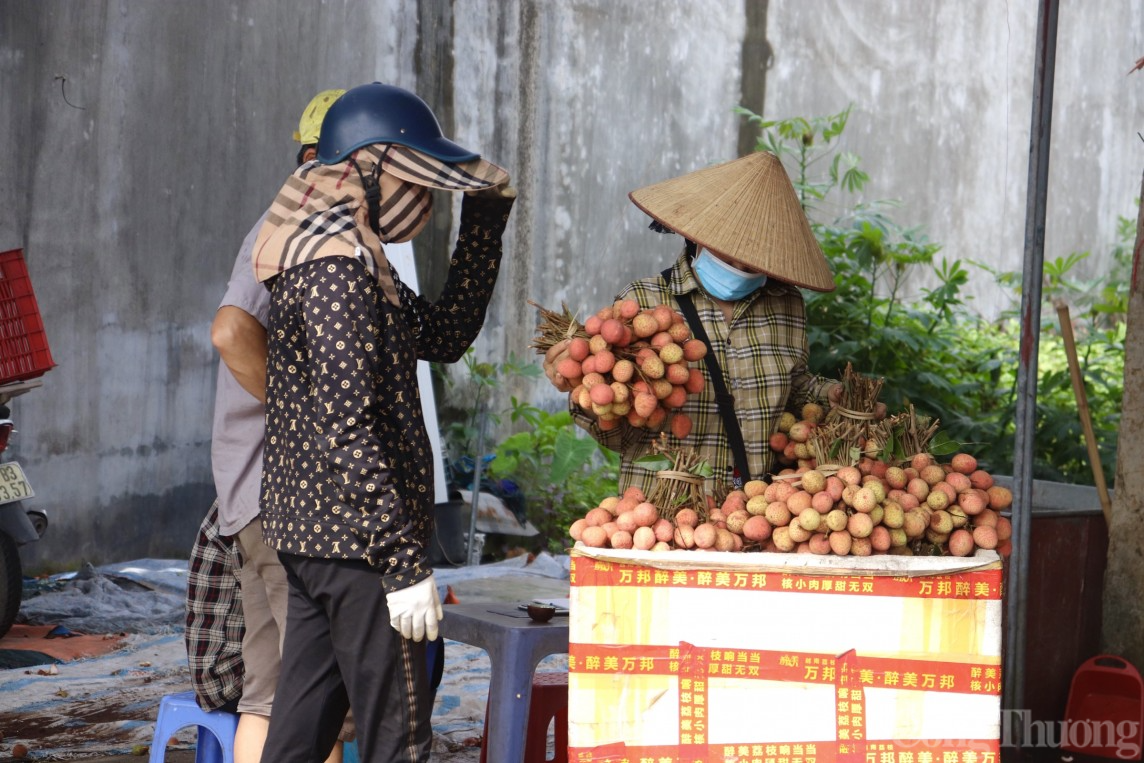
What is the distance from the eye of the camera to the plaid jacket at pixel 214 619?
9.47 feet

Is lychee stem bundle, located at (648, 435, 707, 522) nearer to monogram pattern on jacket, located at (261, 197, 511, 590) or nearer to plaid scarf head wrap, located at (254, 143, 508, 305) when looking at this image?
monogram pattern on jacket, located at (261, 197, 511, 590)

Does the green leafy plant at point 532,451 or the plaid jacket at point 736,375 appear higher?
the plaid jacket at point 736,375

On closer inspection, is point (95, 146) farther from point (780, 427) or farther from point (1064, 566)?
point (1064, 566)

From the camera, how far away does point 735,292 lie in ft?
9.71

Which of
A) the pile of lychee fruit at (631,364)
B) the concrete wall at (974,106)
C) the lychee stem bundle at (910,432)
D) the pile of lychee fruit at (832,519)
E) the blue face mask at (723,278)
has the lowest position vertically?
the pile of lychee fruit at (832,519)

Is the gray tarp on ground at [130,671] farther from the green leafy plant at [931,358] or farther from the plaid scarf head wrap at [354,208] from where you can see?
the green leafy plant at [931,358]

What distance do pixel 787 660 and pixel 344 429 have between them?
0.98 meters

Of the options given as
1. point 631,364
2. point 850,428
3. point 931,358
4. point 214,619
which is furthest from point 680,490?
point 931,358

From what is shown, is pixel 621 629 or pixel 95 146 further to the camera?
pixel 95 146

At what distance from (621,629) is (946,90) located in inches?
321

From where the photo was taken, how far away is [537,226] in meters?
7.55

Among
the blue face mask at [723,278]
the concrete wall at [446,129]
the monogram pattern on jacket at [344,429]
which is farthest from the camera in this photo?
the concrete wall at [446,129]

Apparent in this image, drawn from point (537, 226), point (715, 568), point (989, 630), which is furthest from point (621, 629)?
point (537, 226)

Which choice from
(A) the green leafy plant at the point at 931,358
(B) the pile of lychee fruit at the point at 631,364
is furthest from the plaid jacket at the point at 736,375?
(A) the green leafy plant at the point at 931,358
